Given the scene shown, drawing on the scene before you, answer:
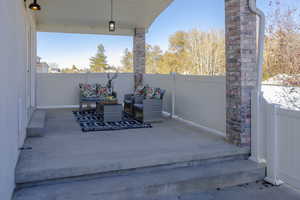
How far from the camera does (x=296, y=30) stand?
4848 mm

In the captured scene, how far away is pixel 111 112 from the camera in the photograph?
19.2 ft

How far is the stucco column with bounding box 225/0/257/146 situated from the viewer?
146 inches

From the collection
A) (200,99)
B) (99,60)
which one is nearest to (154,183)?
(200,99)

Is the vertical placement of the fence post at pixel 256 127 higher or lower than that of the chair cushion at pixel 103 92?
lower

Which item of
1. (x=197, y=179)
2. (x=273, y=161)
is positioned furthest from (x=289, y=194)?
(x=197, y=179)

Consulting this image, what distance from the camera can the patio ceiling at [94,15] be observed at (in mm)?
6871

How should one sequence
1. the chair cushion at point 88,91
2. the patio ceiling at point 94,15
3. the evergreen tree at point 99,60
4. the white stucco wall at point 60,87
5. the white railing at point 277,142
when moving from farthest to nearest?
the evergreen tree at point 99,60 < the white stucco wall at point 60,87 < the chair cushion at point 88,91 < the patio ceiling at point 94,15 < the white railing at point 277,142

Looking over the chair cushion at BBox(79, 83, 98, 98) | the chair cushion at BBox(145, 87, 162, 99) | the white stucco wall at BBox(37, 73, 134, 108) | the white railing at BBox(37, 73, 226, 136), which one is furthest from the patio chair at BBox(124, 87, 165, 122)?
the white stucco wall at BBox(37, 73, 134, 108)

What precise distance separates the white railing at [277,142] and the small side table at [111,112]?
3.08m

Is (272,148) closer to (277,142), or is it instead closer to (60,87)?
(277,142)

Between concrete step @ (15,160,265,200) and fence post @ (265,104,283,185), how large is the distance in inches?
4.5

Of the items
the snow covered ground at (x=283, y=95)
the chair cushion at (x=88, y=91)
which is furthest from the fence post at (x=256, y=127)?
the chair cushion at (x=88, y=91)

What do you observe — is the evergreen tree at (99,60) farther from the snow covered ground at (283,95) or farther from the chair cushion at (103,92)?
the snow covered ground at (283,95)

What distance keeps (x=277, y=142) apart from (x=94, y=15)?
6.24 m
